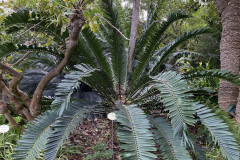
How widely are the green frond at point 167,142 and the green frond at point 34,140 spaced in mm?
1057

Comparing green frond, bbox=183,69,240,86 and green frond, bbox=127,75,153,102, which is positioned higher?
green frond, bbox=183,69,240,86

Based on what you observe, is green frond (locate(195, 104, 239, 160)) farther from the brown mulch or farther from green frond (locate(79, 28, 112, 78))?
green frond (locate(79, 28, 112, 78))

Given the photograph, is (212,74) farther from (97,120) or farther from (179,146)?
(97,120)

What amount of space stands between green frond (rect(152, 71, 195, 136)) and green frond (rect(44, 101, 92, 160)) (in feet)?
2.83

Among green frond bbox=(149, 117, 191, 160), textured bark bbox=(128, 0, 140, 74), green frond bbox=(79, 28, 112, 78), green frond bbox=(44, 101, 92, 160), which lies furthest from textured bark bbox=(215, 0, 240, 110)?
green frond bbox=(44, 101, 92, 160)

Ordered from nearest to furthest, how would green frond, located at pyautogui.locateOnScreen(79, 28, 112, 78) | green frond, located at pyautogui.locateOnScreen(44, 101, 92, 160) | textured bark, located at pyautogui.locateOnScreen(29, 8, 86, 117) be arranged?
green frond, located at pyautogui.locateOnScreen(44, 101, 92, 160), textured bark, located at pyautogui.locateOnScreen(29, 8, 86, 117), green frond, located at pyautogui.locateOnScreen(79, 28, 112, 78)

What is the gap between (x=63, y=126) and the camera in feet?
5.45

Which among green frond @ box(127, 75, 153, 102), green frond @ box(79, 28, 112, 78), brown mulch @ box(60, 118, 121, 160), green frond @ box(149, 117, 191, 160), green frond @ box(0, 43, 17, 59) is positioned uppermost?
green frond @ box(79, 28, 112, 78)

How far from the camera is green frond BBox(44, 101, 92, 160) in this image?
149cm

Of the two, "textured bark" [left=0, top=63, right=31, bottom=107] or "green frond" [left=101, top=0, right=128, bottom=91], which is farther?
"green frond" [left=101, top=0, right=128, bottom=91]

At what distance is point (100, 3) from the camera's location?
2682 millimetres

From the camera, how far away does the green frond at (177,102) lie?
1364 millimetres

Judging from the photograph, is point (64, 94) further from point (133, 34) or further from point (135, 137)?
point (133, 34)

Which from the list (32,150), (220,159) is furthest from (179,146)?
(32,150)
